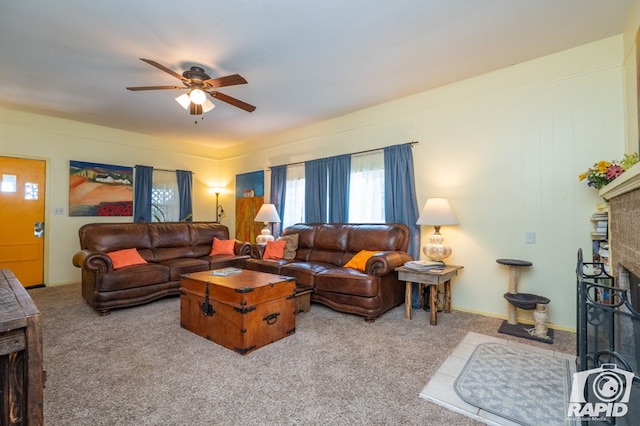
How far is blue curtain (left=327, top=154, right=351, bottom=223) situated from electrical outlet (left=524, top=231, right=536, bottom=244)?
7.34 feet

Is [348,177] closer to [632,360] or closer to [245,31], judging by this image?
[245,31]

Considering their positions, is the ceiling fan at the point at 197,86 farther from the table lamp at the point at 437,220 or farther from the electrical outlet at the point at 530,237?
the electrical outlet at the point at 530,237

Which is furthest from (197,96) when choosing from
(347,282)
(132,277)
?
(347,282)

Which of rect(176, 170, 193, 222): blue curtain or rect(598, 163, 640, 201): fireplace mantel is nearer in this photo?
rect(598, 163, 640, 201): fireplace mantel

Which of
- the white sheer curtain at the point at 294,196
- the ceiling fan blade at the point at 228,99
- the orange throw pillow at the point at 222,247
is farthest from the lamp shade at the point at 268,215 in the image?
the ceiling fan blade at the point at 228,99

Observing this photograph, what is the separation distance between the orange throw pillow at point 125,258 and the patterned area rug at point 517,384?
386 centimetres

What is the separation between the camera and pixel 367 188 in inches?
172

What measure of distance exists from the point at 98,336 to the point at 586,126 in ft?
16.2

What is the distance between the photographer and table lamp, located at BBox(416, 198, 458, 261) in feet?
10.9

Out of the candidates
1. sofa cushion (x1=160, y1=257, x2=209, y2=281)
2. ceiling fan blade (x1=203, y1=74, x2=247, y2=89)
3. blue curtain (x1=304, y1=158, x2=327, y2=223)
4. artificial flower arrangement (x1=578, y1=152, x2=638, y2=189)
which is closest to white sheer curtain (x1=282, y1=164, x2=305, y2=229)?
blue curtain (x1=304, y1=158, x2=327, y2=223)

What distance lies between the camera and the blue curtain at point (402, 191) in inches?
151

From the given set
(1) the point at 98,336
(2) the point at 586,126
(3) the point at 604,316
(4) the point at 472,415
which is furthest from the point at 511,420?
(1) the point at 98,336

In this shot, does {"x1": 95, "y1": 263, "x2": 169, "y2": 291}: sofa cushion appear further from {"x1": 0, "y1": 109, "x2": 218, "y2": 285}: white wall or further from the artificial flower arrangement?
the artificial flower arrangement

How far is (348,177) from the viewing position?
14.8 ft
